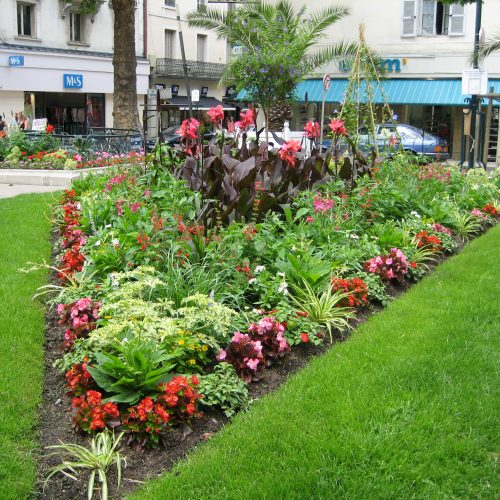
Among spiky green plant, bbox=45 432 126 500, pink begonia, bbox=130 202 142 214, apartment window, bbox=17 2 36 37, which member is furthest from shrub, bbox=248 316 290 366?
apartment window, bbox=17 2 36 37

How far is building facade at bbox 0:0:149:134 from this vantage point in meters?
33.4

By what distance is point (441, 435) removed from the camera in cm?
385

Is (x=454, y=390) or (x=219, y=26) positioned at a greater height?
(x=219, y=26)

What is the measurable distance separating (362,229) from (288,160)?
1.19 meters

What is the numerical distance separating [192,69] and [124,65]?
2571 centimetres

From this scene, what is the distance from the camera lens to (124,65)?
20.5 m

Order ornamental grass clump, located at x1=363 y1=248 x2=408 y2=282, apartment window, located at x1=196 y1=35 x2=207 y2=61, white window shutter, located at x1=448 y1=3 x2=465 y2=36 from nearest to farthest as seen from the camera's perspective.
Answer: ornamental grass clump, located at x1=363 y1=248 x2=408 y2=282 < white window shutter, located at x1=448 y1=3 x2=465 y2=36 < apartment window, located at x1=196 y1=35 x2=207 y2=61

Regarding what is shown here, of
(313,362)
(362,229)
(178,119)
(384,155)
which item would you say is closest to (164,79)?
(178,119)

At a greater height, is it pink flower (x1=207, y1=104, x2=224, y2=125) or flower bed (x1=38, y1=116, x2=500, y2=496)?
pink flower (x1=207, y1=104, x2=224, y2=125)

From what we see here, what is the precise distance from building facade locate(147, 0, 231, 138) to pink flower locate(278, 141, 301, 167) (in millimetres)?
32294

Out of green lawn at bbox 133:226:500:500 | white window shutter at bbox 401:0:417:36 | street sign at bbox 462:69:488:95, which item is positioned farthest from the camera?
white window shutter at bbox 401:0:417:36

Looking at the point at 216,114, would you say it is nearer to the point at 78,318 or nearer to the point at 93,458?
the point at 78,318

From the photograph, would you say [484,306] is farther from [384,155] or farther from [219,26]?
[219,26]

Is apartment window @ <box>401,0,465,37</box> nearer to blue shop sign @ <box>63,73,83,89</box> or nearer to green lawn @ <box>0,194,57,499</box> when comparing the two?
blue shop sign @ <box>63,73,83,89</box>
